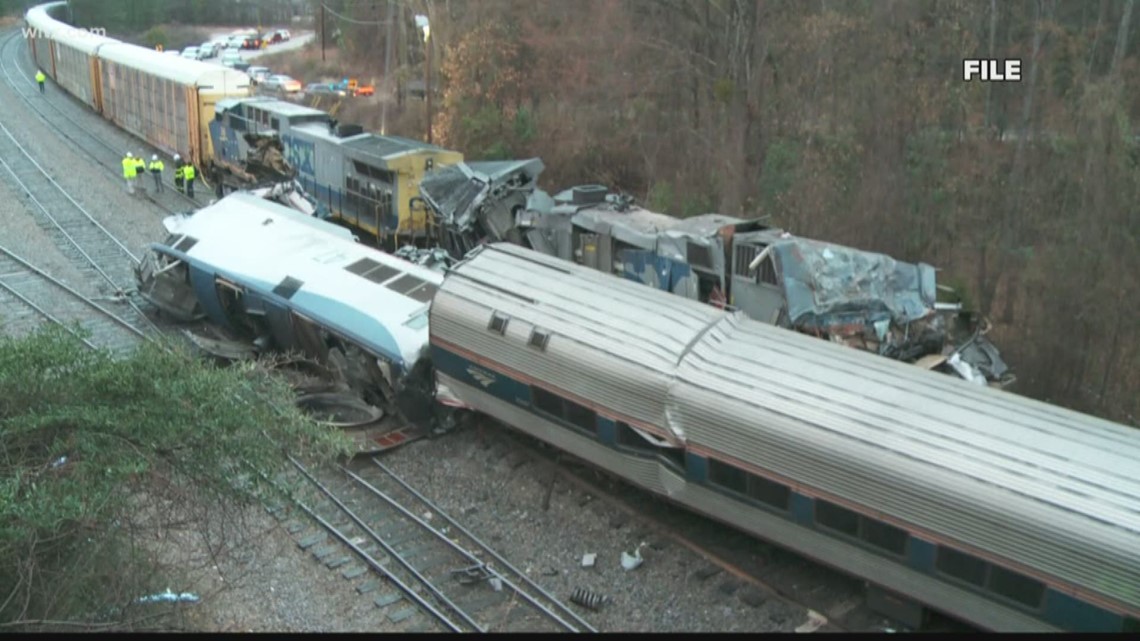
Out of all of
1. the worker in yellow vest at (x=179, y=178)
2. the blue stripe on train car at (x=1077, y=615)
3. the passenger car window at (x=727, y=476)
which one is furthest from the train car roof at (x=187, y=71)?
the blue stripe on train car at (x=1077, y=615)

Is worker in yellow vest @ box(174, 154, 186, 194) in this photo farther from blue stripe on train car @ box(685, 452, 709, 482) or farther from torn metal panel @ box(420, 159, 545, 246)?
blue stripe on train car @ box(685, 452, 709, 482)

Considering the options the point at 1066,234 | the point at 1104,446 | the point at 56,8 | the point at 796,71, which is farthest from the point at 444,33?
the point at 56,8

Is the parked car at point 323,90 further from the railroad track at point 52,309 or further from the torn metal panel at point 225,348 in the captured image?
the torn metal panel at point 225,348

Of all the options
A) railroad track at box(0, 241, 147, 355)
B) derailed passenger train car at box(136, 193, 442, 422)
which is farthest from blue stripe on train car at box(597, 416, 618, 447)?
railroad track at box(0, 241, 147, 355)

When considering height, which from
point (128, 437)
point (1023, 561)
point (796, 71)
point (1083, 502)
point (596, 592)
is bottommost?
point (596, 592)

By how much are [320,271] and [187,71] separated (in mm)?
19516

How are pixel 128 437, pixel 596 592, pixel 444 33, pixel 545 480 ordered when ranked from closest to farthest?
pixel 128 437 → pixel 596 592 → pixel 545 480 → pixel 444 33

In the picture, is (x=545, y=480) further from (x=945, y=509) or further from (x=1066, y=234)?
(x=1066, y=234)

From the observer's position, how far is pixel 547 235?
2098 centimetres

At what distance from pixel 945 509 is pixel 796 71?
19.2 m

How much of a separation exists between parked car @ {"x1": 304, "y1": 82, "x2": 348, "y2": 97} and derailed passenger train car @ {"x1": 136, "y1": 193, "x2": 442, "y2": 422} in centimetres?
2885

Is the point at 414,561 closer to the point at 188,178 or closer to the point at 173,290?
the point at 173,290

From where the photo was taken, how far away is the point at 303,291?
17188 mm

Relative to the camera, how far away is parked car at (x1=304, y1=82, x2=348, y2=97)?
4906cm
